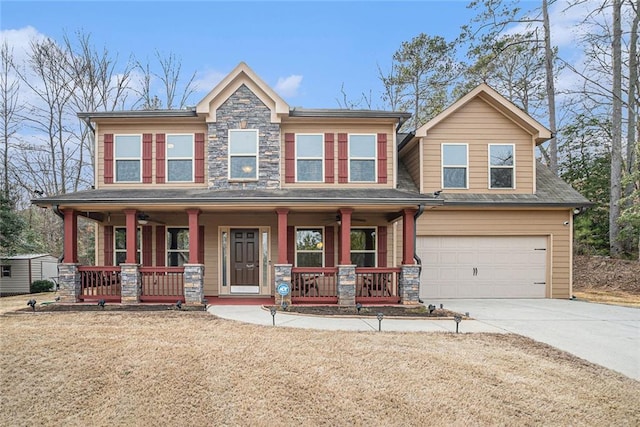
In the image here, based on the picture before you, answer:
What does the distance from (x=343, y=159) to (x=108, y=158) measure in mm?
6906

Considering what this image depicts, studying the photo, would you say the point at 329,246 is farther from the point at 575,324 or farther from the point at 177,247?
the point at 575,324

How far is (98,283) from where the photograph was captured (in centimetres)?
944

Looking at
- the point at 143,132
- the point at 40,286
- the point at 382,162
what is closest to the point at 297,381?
the point at 382,162

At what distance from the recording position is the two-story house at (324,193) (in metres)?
10.2

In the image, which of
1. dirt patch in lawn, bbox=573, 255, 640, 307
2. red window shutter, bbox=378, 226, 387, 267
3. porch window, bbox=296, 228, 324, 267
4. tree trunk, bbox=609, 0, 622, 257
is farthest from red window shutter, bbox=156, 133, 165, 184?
tree trunk, bbox=609, 0, 622, 257

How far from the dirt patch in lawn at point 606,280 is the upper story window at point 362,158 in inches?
306

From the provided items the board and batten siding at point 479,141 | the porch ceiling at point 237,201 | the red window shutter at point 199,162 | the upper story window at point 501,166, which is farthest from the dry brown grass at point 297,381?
the upper story window at point 501,166

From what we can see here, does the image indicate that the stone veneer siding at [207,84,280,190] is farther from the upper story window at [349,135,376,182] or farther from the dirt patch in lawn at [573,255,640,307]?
the dirt patch in lawn at [573,255,640,307]

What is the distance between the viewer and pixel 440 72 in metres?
20.6

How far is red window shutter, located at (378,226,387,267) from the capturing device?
36.1 feet

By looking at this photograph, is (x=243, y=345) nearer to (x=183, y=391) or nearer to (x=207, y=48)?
(x=183, y=391)

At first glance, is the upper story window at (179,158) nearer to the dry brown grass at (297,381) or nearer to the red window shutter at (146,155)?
the red window shutter at (146,155)

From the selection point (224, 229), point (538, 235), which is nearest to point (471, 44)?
point (538, 235)

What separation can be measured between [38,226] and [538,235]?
27335 mm
